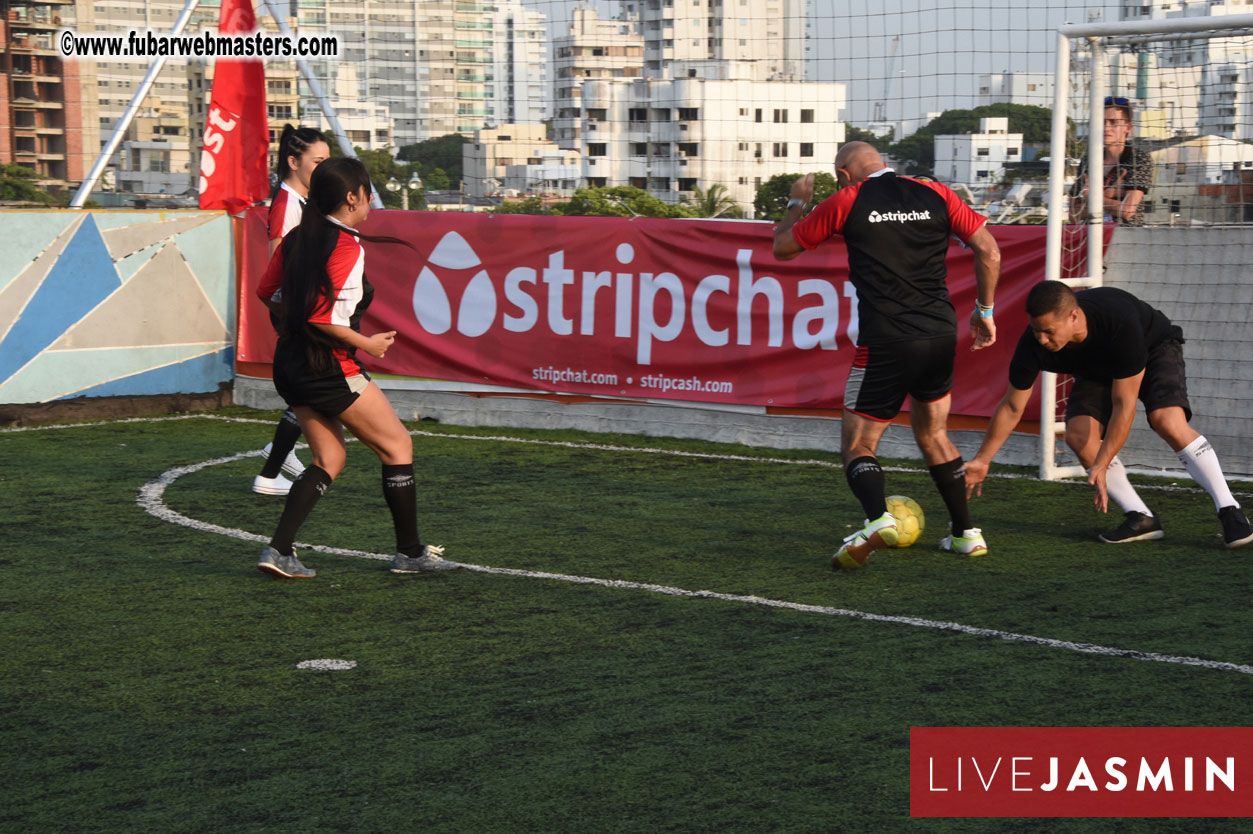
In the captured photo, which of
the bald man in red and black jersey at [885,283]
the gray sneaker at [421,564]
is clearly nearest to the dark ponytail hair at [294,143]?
the gray sneaker at [421,564]

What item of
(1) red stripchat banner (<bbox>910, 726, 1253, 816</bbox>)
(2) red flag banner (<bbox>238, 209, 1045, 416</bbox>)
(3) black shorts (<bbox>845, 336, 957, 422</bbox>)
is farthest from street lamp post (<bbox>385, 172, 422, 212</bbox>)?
(1) red stripchat banner (<bbox>910, 726, 1253, 816</bbox>)

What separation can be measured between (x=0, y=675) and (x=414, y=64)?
12233mm

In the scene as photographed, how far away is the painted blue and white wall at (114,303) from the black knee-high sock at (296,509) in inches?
257

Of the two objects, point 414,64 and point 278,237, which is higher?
point 414,64

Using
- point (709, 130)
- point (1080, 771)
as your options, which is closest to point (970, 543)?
point (1080, 771)

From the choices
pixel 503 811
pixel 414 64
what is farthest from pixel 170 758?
pixel 414 64

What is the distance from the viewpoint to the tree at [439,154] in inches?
578

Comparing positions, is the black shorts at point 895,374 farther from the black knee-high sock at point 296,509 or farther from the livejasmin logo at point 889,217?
the black knee-high sock at point 296,509

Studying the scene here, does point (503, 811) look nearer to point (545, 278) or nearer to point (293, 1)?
point (545, 278)

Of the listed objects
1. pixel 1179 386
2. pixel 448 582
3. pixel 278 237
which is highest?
pixel 278 237

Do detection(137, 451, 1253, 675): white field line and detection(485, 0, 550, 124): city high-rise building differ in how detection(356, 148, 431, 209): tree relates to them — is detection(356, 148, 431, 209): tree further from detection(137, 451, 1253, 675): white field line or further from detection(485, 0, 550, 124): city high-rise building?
detection(137, 451, 1253, 675): white field line

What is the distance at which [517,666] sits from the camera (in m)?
5.39

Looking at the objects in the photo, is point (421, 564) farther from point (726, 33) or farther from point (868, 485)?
point (726, 33)

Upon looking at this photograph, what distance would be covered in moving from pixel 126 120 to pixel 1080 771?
11.7m
